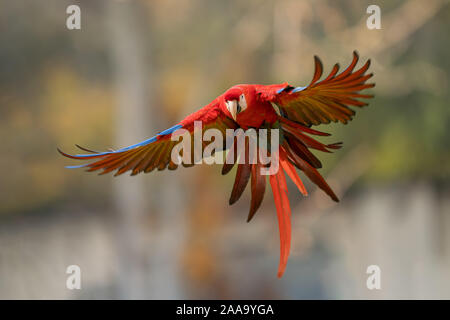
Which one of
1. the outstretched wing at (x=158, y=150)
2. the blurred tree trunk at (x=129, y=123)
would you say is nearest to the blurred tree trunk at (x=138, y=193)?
the blurred tree trunk at (x=129, y=123)

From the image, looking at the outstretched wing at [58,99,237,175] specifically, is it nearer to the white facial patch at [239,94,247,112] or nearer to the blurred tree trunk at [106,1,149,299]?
the white facial patch at [239,94,247,112]

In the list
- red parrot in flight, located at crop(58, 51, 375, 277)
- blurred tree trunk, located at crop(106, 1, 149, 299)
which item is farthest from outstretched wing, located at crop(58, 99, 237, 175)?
blurred tree trunk, located at crop(106, 1, 149, 299)

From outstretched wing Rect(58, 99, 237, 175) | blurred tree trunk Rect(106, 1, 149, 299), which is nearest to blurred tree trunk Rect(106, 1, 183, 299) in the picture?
blurred tree trunk Rect(106, 1, 149, 299)

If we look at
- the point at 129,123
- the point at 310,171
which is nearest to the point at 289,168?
the point at 310,171

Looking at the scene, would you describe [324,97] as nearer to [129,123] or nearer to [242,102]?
[242,102]

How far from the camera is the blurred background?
4.45ft

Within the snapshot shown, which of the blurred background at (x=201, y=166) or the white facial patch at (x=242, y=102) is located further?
the blurred background at (x=201, y=166)

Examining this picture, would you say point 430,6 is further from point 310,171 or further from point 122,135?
point 310,171

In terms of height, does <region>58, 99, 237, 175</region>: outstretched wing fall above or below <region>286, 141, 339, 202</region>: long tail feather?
above

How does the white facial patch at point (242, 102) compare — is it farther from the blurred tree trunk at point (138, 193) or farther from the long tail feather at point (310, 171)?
the blurred tree trunk at point (138, 193)

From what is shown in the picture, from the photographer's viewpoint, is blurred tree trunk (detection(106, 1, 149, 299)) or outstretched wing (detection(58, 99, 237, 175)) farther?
blurred tree trunk (detection(106, 1, 149, 299))

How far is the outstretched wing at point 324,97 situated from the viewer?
1.19 feet

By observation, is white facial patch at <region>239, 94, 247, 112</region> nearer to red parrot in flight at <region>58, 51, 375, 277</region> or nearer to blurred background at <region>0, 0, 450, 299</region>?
red parrot in flight at <region>58, 51, 375, 277</region>

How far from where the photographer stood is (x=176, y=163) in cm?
43
